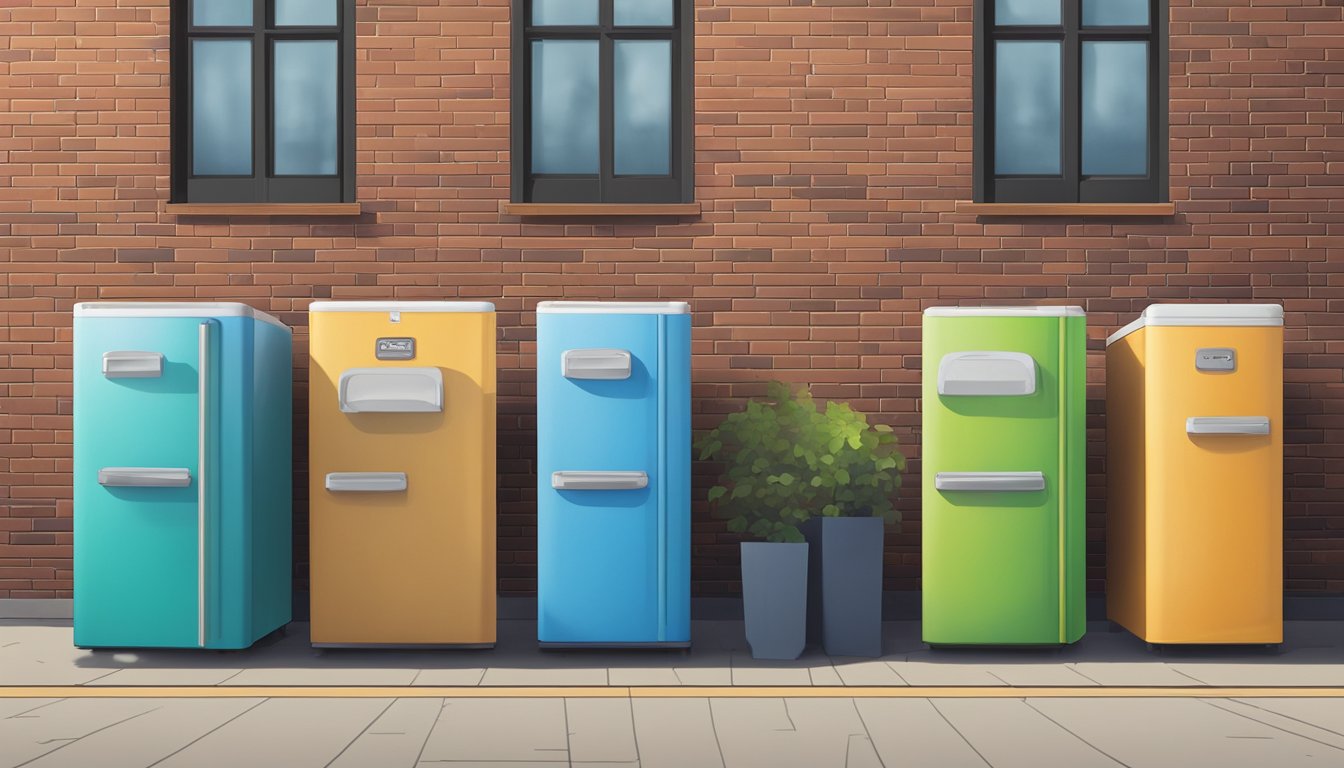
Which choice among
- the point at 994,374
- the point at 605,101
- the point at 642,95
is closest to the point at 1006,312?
the point at 994,374

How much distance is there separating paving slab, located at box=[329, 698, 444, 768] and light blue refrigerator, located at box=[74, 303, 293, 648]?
1477mm

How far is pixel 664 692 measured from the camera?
17.6 ft

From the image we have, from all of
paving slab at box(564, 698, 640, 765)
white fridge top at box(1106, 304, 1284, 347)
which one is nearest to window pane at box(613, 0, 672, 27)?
white fridge top at box(1106, 304, 1284, 347)

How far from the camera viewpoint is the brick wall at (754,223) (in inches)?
288

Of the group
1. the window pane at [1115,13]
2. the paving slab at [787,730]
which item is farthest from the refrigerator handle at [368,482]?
the window pane at [1115,13]

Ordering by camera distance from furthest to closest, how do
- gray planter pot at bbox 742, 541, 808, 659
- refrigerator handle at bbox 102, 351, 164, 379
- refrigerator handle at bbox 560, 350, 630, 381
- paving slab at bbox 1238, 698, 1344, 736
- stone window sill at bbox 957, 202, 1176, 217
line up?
1. stone window sill at bbox 957, 202, 1176, 217
2. gray planter pot at bbox 742, 541, 808, 659
3. refrigerator handle at bbox 560, 350, 630, 381
4. refrigerator handle at bbox 102, 351, 164, 379
5. paving slab at bbox 1238, 698, 1344, 736

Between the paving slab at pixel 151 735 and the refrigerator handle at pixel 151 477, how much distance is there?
118 centimetres

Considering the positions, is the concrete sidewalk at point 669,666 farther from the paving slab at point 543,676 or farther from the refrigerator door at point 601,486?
the refrigerator door at point 601,486

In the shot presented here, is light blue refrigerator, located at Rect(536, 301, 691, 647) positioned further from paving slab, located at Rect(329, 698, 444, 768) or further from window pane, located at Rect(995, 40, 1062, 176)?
window pane, located at Rect(995, 40, 1062, 176)

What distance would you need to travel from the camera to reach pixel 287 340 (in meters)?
6.73

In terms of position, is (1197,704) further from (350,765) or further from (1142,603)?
(350,765)

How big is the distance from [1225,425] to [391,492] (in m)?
4.33

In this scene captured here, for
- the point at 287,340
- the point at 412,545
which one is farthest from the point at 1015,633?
the point at 287,340

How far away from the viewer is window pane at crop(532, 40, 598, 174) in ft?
24.6
